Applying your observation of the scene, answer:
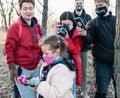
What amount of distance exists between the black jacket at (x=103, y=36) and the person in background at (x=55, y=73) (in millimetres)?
1570

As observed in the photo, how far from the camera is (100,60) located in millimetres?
4965

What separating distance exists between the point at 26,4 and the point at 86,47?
1646mm

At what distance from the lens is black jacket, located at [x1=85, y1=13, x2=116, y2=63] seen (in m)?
4.84

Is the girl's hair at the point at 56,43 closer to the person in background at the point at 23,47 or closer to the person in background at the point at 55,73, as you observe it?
the person in background at the point at 55,73

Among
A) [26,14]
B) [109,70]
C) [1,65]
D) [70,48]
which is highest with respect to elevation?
[26,14]

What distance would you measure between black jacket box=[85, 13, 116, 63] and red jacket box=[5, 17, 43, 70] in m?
0.90

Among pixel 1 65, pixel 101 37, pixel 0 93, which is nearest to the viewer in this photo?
pixel 101 37

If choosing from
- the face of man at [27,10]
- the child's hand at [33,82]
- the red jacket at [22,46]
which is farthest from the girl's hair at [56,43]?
the face of man at [27,10]

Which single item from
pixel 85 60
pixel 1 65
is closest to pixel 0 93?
pixel 85 60

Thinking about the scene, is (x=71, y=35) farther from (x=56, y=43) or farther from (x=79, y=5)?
(x=56, y=43)

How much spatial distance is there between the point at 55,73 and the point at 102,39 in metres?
1.82

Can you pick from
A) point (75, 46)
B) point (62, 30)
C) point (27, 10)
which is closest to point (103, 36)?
point (75, 46)

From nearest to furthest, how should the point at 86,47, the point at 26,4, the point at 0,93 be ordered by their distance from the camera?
the point at 26,4 < the point at 86,47 < the point at 0,93

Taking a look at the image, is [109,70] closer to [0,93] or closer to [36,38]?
[36,38]
